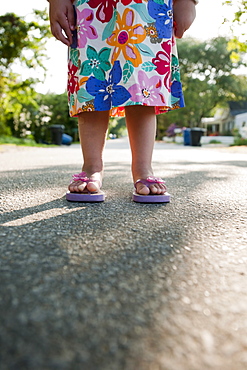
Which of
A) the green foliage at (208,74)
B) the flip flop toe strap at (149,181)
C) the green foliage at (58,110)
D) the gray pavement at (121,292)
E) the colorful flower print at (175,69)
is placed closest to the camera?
the gray pavement at (121,292)

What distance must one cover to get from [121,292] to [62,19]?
1319mm

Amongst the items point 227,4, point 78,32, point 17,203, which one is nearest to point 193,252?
point 17,203

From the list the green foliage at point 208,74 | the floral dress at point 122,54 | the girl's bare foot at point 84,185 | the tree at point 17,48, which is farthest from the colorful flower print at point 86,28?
the green foliage at point 208,74

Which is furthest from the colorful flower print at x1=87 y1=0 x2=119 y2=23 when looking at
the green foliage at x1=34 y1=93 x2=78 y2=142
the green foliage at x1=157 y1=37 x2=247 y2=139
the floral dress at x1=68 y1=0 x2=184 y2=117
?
the green foliage at x1=157 y1=37 x2=247 y2=139

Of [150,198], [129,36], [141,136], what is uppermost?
[129,36]

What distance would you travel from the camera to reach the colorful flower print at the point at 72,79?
1.52 m

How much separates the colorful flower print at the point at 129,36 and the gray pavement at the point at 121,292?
0.70 m

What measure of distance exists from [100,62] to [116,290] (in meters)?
1.16

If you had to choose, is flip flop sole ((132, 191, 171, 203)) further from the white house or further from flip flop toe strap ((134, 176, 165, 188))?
the white house

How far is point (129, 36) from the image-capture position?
Result: 55.7 inches

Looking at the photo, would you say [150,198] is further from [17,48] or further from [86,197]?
[17,48]

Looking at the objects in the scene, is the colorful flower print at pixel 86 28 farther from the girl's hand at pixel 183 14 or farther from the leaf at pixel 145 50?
the girl's hand at pixel 183 14

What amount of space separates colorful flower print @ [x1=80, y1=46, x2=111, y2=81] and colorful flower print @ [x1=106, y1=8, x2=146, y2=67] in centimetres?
7

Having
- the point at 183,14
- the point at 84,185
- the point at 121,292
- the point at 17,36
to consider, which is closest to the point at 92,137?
the point at 84,185
